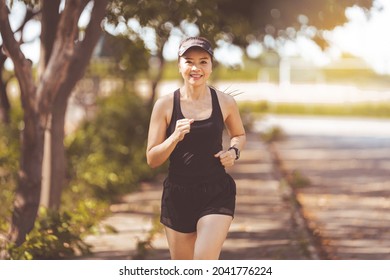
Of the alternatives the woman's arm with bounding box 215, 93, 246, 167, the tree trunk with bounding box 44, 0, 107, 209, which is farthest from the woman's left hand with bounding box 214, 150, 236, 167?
the tree trunk with bounding box 44, 0, 107, 209

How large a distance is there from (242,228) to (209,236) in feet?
17.4

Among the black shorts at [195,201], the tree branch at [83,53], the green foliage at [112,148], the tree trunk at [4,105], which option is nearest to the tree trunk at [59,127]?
the tree branch at [83,53]

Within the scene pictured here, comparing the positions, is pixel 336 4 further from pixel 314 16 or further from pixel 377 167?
pixel 377 167

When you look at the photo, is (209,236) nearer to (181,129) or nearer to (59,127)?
(181,129)

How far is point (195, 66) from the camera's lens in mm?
5258

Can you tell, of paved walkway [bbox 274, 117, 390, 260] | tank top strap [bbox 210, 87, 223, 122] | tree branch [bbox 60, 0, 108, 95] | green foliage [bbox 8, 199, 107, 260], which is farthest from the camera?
paved walkway [bbox 274, 117, 390, 260]

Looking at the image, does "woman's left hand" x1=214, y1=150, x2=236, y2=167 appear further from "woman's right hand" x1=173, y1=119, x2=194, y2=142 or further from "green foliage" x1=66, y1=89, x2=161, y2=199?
"green foliage" x1=66, y1=89, x2=161, y2=199

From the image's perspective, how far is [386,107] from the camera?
3691 cm

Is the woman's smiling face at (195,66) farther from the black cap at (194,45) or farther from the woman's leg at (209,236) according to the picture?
the woman's leg at (209,236)

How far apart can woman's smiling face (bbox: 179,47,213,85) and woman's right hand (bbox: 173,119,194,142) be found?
0.28 meters

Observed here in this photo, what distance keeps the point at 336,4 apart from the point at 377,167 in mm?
6528

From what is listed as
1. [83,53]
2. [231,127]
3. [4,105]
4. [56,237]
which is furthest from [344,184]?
[231,127]

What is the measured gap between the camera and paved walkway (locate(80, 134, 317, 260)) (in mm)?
8883
